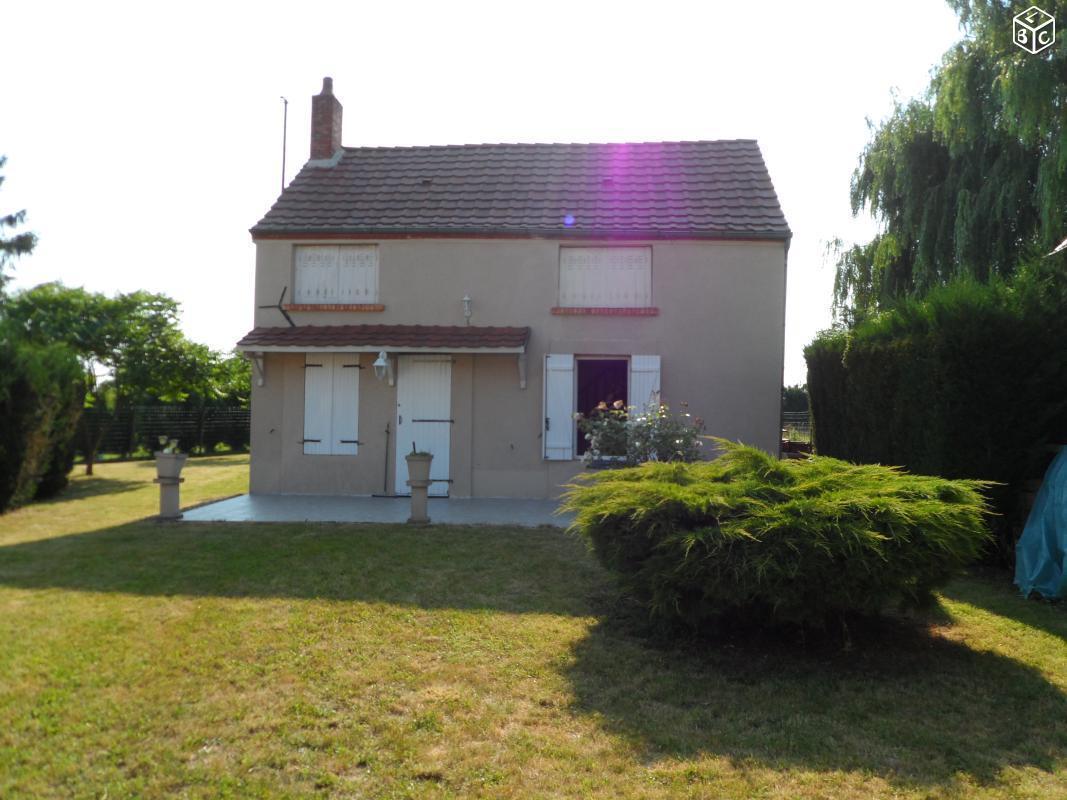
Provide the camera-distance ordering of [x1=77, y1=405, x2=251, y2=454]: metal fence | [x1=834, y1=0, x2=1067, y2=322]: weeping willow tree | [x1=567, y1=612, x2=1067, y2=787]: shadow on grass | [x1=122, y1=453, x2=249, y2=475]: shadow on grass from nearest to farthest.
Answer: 1. [x1=567, y1=612, x2=1067, y2=787]: shadow on grass
2. [x1=834, y1=0, x2=1067, y2=322]: weeping willow tree
3. [x1=122, y1=453, x2=249, y2=475]: shadow on grass
4. [x1=77, y1=405, x2=251, y2=454]: metal fence

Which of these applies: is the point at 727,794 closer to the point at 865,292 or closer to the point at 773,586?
the point at 773,586

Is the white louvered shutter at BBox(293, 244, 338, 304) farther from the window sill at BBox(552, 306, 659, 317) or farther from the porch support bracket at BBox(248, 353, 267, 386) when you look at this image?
the window sill at BBox(552, 306, 659, 317)

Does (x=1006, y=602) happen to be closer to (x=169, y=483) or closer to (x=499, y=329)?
(x=499, y=329)

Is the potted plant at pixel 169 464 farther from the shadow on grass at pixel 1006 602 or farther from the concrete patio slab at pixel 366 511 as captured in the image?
the shadow on grass at pixel 1006 602

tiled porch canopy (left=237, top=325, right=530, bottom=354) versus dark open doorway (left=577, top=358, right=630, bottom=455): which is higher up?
tiled porch canopy (left=237, top=325, right=530, bottom=354)

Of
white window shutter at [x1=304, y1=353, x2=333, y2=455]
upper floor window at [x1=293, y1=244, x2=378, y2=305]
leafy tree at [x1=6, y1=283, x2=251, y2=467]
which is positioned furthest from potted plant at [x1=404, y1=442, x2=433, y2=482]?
leafy tree at [x1=6, y1=283, x2=251, y2=467]

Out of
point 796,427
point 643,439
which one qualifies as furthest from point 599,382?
point 796,427

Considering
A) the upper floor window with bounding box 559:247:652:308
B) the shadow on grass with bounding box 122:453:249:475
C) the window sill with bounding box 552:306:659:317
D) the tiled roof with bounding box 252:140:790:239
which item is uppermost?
the tiled roof with bounding box 252:140:790:239

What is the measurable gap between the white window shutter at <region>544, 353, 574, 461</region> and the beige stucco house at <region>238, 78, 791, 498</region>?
0.02 m

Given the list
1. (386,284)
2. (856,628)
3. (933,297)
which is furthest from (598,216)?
(856,628)

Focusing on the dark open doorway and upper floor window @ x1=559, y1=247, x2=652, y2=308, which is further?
the dark open doorway

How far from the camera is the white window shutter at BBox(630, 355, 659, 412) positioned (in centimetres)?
1210

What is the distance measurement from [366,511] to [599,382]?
4.41 metres

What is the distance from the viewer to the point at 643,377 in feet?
39.8
